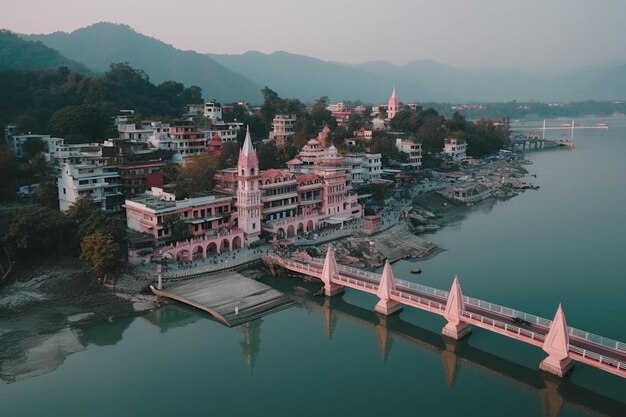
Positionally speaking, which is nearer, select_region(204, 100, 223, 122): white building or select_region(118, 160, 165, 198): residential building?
select_region(118, 160, 165, 198): residential building

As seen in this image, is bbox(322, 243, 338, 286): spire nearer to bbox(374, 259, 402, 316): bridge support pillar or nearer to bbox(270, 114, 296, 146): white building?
bbox(374, 259, 402, 316): bridge support pillar

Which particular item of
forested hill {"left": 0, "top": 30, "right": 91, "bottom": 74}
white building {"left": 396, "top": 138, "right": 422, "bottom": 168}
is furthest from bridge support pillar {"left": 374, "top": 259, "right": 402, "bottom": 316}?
forested hill {"left": 0, "top": 30, "right": 91, "bottom": 74}

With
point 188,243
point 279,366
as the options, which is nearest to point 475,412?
point 279,366

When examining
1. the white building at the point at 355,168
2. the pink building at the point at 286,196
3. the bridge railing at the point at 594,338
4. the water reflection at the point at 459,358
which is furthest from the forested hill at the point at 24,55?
the bridge railing at the point at 594,338

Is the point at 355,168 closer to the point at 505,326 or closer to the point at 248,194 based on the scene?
the point at 248,194

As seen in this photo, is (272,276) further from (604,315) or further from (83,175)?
(604,315)

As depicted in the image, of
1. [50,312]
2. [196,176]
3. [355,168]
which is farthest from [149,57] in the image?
[50,312]
